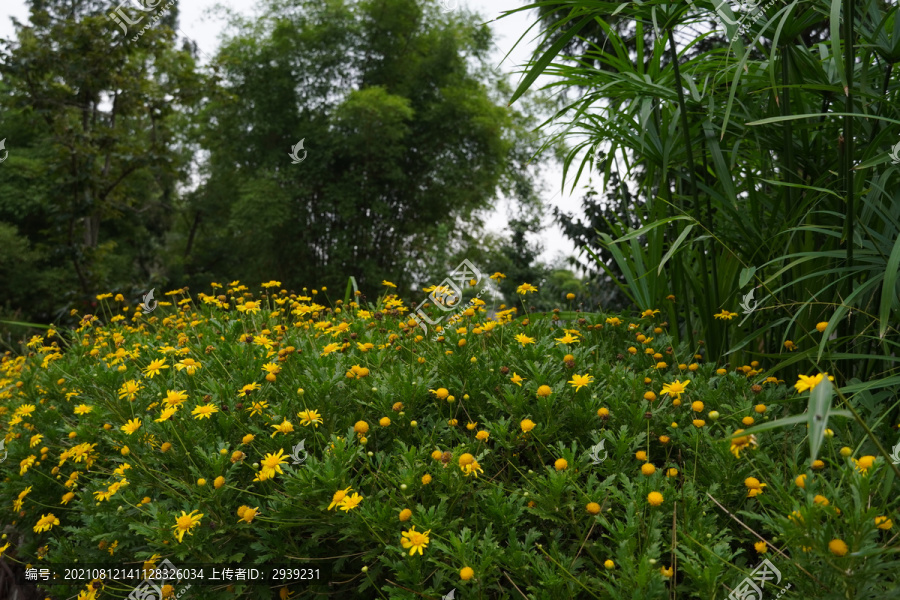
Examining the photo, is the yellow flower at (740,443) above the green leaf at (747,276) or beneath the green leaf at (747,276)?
beneath

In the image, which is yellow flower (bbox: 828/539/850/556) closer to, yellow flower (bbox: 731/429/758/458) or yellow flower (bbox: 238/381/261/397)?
yellow flower (bbox: 731/429/758/458)

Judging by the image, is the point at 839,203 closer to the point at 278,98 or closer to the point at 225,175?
the point at 278,98

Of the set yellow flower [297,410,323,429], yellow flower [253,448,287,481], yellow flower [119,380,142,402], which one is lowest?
yellow flower [253,448,287,481]

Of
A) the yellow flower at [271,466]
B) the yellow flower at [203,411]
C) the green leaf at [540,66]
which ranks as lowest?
the yellow flower at [271,466]

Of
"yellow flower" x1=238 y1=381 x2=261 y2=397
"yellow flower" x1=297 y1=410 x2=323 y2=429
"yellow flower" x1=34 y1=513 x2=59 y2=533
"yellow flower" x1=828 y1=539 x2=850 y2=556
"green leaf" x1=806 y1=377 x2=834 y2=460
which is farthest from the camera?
"yellow flower" x1=34 y1=513 x2=59 y2=533

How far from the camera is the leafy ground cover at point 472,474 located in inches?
34.9

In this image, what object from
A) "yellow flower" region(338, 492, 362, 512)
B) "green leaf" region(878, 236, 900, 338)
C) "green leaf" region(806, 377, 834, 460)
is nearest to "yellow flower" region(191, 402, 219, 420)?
"yellow flower" region(338, 492, 362, 512)

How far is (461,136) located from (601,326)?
7.71 meters

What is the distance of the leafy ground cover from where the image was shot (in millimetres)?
886

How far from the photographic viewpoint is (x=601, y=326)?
Answer: 69.9 inches

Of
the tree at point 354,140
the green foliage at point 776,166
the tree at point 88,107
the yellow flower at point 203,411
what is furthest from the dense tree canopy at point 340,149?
the yellow flower at point 203,411

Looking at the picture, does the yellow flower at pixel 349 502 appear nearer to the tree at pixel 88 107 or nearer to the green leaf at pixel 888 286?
the green leaf at pixel 888 286

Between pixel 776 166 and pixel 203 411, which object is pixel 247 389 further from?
pixel 776 166

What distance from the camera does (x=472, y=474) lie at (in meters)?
1.09
